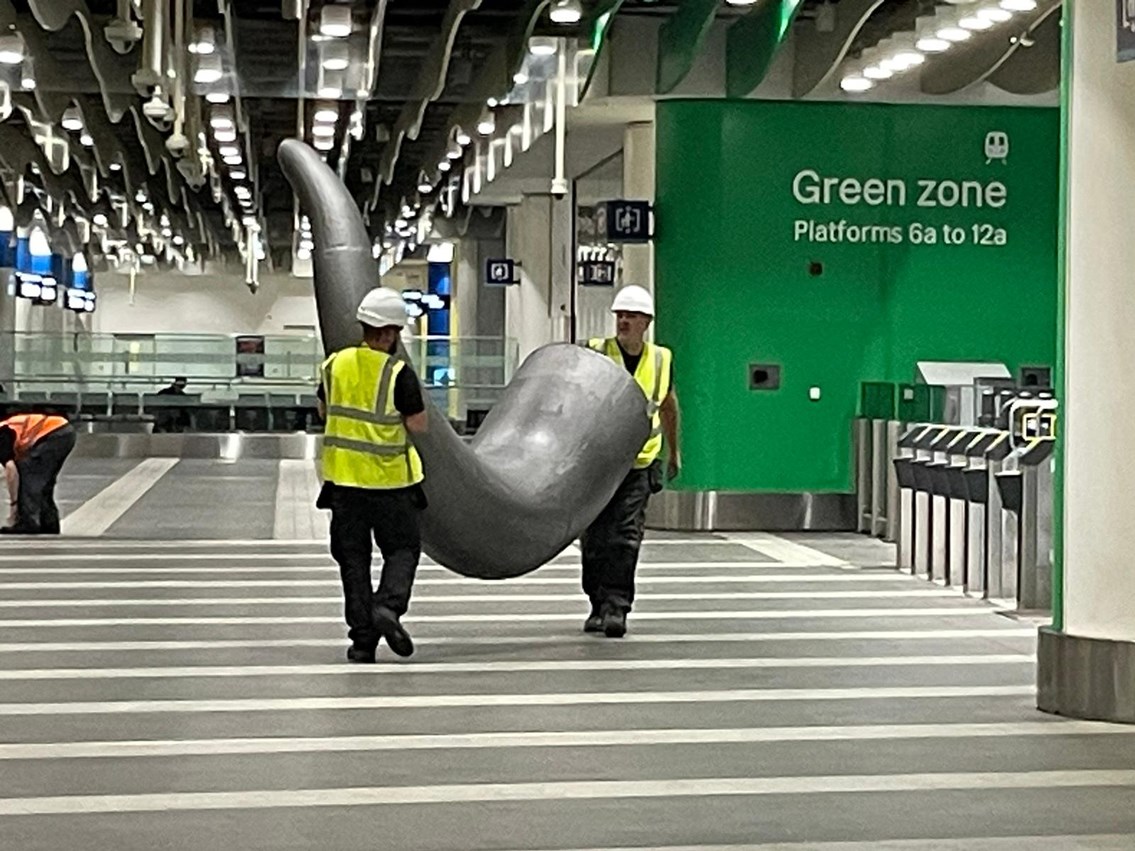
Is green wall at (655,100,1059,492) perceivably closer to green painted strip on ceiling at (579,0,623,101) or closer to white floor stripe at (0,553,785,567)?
green painted strip on ceiling at (579,0,623,101)

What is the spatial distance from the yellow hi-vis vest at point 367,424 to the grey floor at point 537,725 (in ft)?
3.10

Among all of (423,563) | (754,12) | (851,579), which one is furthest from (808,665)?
(754,12)

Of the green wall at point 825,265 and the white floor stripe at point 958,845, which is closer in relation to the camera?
the white floor stripe at point 958,845

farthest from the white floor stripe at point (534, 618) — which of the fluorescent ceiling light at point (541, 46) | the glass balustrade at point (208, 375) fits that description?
the glass balustrade at point (208, 375)

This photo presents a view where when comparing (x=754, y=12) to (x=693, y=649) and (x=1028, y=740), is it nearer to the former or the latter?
(x=693, y=649)

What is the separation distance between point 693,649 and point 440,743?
3230 mm

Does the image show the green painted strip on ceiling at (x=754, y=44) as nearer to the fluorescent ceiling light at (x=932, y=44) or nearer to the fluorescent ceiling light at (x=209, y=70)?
the fluorescent ceiling light at (x=932, y=44)

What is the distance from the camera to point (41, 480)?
1889 centimetres

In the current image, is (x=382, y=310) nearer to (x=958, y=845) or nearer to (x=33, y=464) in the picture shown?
(x=958, y=845)

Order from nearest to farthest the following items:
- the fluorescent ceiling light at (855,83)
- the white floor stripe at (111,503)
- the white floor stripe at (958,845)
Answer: the white floor stripe at (958,845) → the fluorescent ceiling light at (855,83) → the white floor stripe at (111,503)

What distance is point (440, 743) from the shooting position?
855cm

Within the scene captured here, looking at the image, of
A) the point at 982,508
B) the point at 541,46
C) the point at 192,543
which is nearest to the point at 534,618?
Result: the point at 982,508

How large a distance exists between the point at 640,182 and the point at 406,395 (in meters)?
10.4

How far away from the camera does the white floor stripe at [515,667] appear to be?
10.5 m
